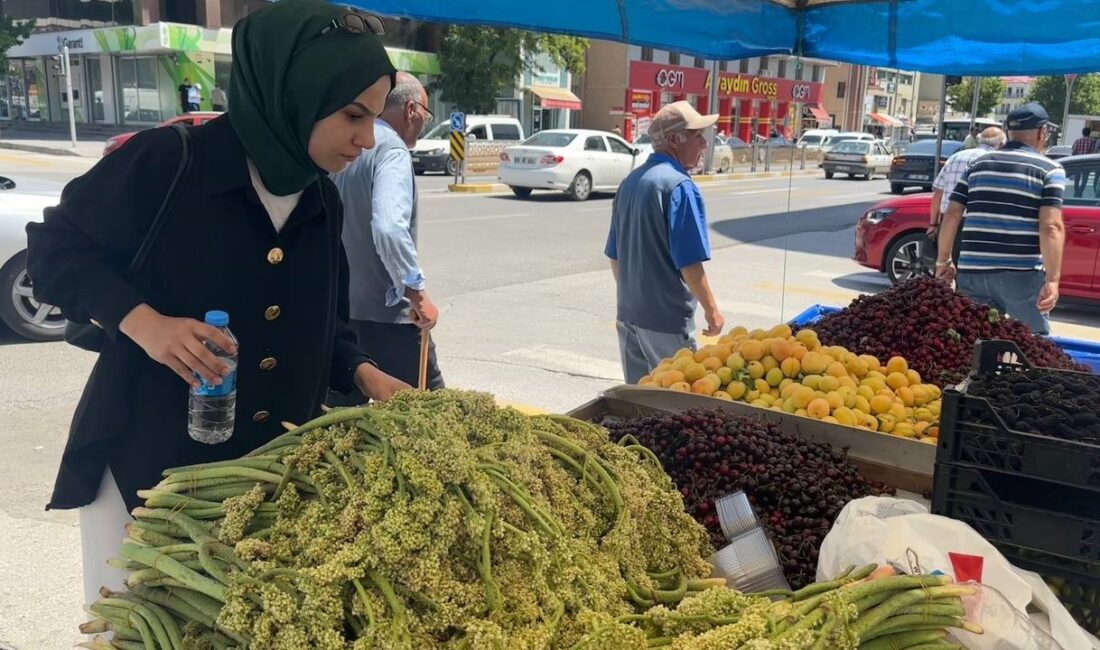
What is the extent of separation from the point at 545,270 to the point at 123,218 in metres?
9.16

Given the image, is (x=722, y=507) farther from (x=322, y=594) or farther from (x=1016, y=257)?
(x=1016, y=257)

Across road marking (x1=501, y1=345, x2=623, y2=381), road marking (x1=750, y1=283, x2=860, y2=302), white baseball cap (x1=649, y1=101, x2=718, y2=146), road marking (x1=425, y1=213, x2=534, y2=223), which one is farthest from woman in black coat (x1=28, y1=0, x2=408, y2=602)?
road marking (x1=425, y1=213, x2=534, y2=223)

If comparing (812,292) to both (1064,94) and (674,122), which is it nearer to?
(674,122)

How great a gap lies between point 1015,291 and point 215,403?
4782 millimetres

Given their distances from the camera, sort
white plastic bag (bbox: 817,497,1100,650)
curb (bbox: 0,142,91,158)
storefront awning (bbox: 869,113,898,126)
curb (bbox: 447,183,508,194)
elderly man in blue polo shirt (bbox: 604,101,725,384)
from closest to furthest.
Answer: white plastic bag (bbox: 817,497,1100,650) → elderly man in blue polo shirt (bbox: 604,101,725,384) → curb (bbox: 447,183,508,194) → curb (bbox: 0,142,91,158) → storefront awning (bbox: 869,113,898,126)

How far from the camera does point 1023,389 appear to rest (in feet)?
7.07

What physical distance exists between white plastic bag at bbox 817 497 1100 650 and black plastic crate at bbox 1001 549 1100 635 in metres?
0.06

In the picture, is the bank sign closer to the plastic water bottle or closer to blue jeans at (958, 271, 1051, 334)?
blue jeans at (958, 271, 1051, 334)

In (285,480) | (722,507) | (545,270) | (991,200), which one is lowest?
(545,270)

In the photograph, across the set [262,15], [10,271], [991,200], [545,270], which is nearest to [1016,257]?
[991,200]

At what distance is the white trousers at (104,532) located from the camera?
2.08 meters

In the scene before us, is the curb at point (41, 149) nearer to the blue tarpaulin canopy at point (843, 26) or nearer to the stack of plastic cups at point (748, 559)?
the blue tarpaulin canopy at point (843, 26)

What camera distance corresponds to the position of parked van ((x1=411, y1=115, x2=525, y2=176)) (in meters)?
24.4

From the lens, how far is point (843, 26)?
4.69 meters
